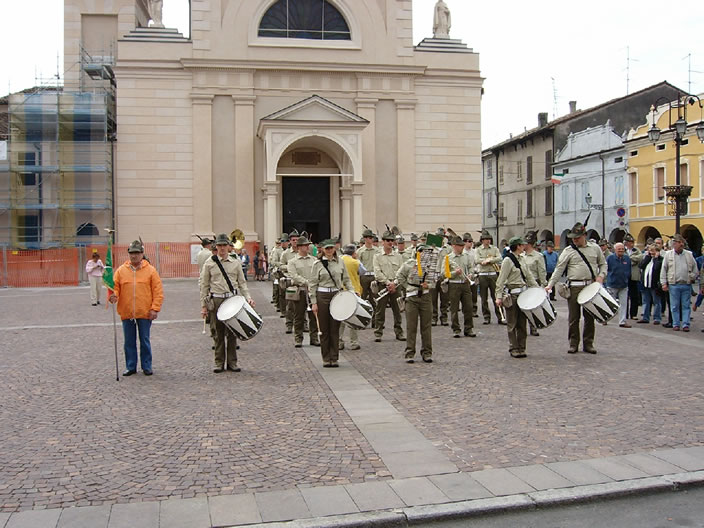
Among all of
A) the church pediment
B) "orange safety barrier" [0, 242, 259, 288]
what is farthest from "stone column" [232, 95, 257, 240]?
"orange safety barrier" [0, 242, 259, 288]

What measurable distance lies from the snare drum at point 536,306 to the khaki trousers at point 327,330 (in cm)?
290

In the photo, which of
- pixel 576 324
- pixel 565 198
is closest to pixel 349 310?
pixel 576 324

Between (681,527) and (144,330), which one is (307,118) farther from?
(681,527)

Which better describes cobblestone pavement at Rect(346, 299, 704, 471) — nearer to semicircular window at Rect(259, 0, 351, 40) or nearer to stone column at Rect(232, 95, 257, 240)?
stone column at Rect(232, 95, 257, 240)

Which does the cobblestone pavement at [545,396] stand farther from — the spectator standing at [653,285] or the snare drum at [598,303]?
the spectator standing at [653,285]

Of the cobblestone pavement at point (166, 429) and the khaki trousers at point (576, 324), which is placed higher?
the khaki trousers at point (576, 324)

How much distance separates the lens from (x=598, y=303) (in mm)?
10891

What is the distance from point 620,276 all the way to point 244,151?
21.4 metres

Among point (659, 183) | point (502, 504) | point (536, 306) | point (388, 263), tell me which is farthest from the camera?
point (659, 183)

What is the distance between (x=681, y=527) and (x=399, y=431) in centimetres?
272

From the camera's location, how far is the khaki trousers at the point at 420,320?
1066 centimetres

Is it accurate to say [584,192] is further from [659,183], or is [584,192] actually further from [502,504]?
[502,504]

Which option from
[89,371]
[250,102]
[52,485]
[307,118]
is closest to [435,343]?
[89,371]

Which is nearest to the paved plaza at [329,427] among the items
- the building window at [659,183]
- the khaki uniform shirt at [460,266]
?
the khaki uniform shirt at [460,266]
